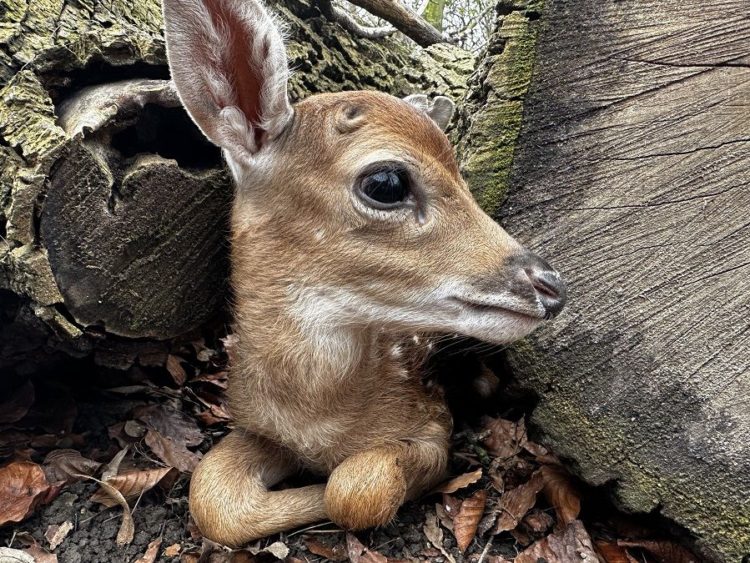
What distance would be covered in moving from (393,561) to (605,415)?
0.99 metres

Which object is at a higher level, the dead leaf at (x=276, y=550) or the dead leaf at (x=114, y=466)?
the dead leaf at (x=276, y=550)

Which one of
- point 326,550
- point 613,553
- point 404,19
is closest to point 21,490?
point 326,550

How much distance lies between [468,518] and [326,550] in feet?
1.99

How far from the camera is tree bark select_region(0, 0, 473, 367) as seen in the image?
8.77ft

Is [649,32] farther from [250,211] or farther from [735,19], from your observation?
[250,211]

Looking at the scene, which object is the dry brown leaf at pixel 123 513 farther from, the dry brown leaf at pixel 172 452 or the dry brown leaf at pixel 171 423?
the dry brown leaf at pixel 171 423

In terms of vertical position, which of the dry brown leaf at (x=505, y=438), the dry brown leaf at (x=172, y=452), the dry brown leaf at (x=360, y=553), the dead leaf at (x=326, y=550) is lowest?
the dry brown leaf at (x=172, y=452)

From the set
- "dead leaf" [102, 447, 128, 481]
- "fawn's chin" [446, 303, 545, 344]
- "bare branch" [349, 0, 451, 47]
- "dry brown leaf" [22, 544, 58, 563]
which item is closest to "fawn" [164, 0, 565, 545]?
"fawn's chin" [446, 303, 545, 344]

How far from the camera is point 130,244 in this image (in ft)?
9.84

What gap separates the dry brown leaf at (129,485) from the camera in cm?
304

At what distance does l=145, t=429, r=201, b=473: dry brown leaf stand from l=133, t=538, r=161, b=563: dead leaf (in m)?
0.43

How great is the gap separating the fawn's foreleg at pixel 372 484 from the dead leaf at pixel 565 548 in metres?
0.52

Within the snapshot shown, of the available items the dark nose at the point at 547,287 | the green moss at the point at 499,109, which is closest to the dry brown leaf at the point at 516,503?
the dark nose at the point at 547,287

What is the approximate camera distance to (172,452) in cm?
336
